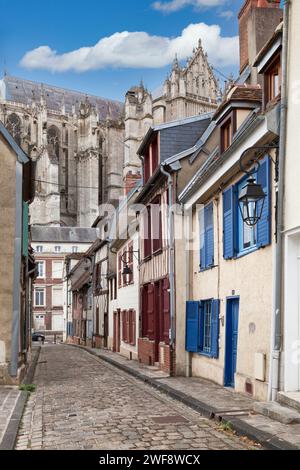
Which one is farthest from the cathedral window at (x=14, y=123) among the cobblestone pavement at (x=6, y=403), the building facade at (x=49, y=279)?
the cobblestone pavement at (x=6, y=403)

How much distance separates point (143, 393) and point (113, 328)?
53.8ft

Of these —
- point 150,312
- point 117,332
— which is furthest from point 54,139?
point 150,312

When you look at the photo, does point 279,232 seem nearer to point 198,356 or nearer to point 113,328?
point 198,356

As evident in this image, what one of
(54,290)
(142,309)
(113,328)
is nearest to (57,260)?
(54,290)

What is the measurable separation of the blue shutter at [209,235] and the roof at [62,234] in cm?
4887

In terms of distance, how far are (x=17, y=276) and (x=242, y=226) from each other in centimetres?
503

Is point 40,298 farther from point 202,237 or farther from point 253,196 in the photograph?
point 253,196

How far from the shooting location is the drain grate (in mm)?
8328

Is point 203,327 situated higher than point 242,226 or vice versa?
point 242,226

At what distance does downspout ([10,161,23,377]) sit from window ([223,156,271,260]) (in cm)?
446

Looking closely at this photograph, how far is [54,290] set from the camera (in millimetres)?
60844

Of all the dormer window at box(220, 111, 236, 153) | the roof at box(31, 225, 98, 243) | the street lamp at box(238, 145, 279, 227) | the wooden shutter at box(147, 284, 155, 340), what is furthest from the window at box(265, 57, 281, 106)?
the roof at box(31, 225, 98, 243)

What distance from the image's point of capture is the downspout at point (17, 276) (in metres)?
12.7

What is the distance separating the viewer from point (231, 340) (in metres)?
11.7
